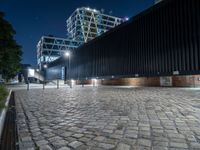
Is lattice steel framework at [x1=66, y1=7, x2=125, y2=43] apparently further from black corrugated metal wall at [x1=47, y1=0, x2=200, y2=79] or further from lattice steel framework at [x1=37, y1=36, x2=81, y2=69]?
black corrugated metal wall at [x1=47, y1=0, x2=200, y2=79]

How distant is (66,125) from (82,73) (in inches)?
680

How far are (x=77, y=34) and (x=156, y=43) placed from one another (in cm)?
7587

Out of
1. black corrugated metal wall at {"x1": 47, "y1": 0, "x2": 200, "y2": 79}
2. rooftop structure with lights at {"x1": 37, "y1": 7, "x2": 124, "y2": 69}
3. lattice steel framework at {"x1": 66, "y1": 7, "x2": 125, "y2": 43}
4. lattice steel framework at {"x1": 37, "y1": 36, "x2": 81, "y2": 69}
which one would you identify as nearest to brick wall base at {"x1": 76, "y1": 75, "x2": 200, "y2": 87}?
black corrugated metal wall at {"x1": 47, "y1": 0, "x2": 200, "y2": 79}

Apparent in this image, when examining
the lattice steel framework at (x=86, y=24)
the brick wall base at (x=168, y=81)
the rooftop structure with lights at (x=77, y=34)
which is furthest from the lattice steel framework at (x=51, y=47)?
the brick wall base at (x=168, y=81)

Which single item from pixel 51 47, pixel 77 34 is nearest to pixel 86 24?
pixel 77 34

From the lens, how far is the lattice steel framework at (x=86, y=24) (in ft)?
257

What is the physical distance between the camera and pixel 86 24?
78.8 meters

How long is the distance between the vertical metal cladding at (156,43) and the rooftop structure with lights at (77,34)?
64761 mm

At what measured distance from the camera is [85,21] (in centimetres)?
7906

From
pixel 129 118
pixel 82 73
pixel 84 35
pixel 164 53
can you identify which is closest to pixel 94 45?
pixel 82 73

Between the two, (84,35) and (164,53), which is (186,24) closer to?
(164,53)

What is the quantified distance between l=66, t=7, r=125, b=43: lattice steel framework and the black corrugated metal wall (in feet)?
217

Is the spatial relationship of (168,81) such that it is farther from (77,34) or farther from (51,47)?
(77,34)

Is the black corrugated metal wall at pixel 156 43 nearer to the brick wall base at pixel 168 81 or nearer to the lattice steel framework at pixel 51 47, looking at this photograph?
the brick wall base at pixel 168 81
